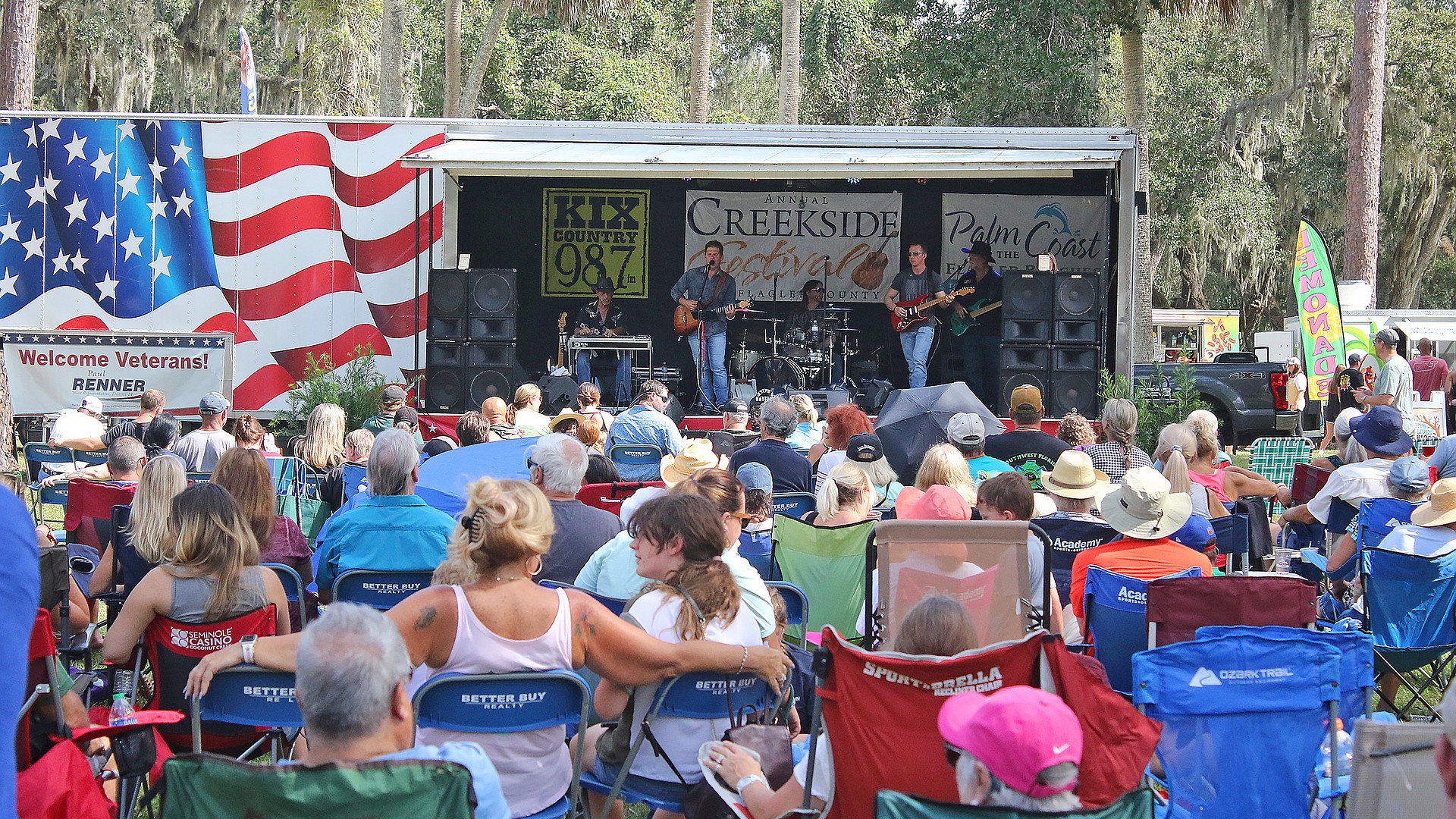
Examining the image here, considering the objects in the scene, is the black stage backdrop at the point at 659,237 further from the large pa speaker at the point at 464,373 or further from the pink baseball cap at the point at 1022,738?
the pink baseball cap at the point at 1022,738

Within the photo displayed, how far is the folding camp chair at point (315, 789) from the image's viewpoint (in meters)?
1.80

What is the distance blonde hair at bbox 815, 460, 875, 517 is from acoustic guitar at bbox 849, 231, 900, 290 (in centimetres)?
837

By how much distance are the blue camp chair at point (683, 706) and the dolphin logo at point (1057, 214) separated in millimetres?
9807

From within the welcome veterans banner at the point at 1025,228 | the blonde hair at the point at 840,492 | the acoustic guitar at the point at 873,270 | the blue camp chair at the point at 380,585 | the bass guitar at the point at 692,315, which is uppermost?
the welcome veterans banner at the point at 1025,228

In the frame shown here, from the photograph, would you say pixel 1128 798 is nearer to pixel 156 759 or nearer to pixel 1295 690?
pixel 1295 690

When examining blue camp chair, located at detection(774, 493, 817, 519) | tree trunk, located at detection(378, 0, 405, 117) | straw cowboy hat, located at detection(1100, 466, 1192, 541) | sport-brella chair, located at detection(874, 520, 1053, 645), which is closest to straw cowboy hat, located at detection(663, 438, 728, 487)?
blue camp chair, located at detection(774, 493, 817, 519)

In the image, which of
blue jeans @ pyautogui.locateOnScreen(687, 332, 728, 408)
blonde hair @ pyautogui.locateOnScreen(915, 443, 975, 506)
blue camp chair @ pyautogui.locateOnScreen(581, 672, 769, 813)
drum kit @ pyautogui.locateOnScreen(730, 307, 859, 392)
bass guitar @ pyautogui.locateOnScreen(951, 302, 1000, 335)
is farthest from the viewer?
drum kit @ pyautogui.locateOnScreen(730, 307, 859, 392)

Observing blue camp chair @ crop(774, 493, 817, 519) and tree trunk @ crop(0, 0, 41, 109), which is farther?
tree trunk @ crop(0, 0, 41, 109)

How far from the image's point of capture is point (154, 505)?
12.0ft

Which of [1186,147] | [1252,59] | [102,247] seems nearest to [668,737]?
[102,247]

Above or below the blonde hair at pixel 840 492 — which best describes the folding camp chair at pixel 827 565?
below

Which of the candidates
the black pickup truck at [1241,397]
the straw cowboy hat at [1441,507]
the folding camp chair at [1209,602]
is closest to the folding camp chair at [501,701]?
the folding camp chair at [1209,602]

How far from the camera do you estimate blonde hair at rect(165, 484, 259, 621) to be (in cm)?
308

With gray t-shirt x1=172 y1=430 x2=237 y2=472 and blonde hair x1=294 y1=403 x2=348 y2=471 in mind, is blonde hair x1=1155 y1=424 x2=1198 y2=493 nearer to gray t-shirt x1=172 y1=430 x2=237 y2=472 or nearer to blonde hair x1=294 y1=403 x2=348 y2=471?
blonde hair x1=294 y1=403 x2=348 y2=471
